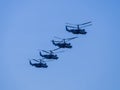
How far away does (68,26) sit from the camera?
6644cm

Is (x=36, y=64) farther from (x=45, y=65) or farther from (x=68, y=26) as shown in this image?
(x=68, y=26)

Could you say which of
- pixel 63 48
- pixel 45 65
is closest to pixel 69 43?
pixel 63 48

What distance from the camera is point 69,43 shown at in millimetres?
65938

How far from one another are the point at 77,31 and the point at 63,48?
9.15 ft

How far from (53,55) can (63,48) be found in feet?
6.42

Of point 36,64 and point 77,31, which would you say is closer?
point 77,31

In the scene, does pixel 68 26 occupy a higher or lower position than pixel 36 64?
higher

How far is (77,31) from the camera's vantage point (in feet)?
214

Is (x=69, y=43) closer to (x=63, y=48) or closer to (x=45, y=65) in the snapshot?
(x=63, y=48)

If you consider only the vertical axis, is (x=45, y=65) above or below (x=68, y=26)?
below

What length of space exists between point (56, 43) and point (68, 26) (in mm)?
2436

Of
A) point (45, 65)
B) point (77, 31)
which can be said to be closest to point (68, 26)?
point (77, 31)

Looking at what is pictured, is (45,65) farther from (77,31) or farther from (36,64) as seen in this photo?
(77,31)

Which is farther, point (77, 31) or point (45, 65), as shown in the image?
point (45, 65)
